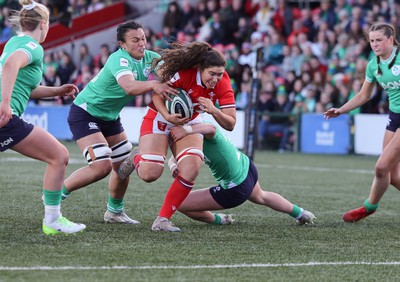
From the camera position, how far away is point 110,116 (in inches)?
308

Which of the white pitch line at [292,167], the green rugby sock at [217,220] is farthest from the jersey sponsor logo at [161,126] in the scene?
the white pitch line at [292,167]

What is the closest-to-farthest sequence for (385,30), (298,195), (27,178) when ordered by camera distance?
(385,30)
(298,195)
(27,178)

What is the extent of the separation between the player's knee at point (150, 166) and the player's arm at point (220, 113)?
0.62m

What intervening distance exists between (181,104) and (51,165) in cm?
128

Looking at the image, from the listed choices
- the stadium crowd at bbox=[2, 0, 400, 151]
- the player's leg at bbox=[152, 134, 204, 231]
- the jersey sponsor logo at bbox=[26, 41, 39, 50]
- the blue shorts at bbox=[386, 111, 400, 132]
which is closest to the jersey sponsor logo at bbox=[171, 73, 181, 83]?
the player's leg at bbox=[152, 134, 204, 231]

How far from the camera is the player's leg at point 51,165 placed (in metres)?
6.45

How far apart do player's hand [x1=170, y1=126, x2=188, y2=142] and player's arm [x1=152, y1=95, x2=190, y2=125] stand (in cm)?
Result: 8

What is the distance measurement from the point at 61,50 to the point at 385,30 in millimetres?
17490

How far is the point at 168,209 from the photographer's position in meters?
7.22

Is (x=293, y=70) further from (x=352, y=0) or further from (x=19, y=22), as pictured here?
(x=19, y=22)

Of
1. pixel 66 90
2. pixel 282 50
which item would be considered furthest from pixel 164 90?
pixel 282 50

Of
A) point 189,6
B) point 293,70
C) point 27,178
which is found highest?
point 189,6

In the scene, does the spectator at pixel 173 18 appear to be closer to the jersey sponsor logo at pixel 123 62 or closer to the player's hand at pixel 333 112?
the player's hand at pixel 333 112

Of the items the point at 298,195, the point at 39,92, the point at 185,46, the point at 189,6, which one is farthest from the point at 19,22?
the point at 189,6
